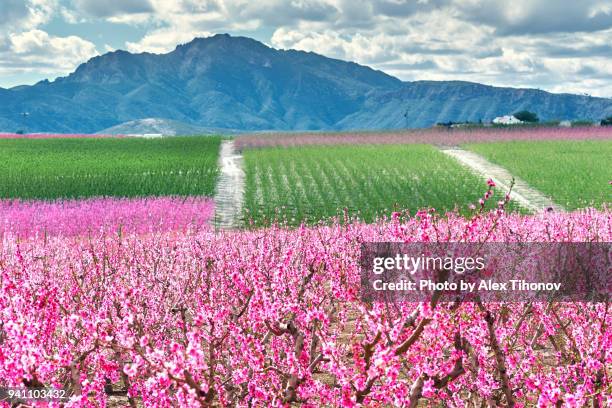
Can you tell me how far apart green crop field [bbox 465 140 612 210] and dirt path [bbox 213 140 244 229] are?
597 inches

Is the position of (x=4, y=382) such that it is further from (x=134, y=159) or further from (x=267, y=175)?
(x=134, y=159)

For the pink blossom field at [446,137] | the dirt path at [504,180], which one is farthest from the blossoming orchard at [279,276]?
the pink blossom field at [446,137]

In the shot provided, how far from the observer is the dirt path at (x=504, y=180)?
3688 cm

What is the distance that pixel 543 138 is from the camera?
71.2 meters

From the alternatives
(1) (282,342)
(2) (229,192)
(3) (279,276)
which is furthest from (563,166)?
(3) (279,276)

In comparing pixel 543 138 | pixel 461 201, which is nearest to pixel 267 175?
pixel 461 201

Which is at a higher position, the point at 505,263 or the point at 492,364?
the point at 505,263

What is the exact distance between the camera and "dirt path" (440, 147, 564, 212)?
36875 mm

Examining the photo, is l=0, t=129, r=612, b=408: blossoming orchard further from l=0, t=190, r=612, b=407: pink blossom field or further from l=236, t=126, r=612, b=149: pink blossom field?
l=236, t=126, r=612, b=149: pink blossom field

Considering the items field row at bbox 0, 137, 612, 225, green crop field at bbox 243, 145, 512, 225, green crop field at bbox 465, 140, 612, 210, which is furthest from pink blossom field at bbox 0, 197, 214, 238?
green crop field at bbox 465, 140, 612, 210

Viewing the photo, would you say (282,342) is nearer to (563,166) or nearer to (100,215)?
(100,215)

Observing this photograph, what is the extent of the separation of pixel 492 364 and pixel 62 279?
8414 mm

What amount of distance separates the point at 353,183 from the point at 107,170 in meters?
17.0

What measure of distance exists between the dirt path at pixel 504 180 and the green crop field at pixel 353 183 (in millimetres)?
1412
